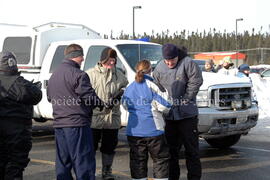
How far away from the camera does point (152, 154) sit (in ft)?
18.0

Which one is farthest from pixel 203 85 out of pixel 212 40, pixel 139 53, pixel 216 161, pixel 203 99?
pixel 212 40

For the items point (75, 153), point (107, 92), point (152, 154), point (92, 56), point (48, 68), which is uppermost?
point (92, 56)

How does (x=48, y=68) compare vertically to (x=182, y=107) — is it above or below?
above

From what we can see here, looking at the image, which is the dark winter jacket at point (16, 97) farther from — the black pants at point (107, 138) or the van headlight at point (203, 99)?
the van headlight at point (203, 99)

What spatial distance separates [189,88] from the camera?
19.3ft

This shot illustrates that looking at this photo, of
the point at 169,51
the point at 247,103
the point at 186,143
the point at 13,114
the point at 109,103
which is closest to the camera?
the point at 13,114

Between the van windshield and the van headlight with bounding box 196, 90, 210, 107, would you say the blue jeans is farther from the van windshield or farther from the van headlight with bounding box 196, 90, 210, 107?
the van windshield

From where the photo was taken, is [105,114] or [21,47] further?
[21,47]

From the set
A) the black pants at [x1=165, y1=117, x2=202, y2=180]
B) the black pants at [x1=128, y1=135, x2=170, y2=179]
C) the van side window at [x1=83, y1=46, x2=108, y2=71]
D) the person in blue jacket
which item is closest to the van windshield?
the van side window at [x1=83, y1=46, x2=108, y2=71]

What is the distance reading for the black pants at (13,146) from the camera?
5184 millimetres

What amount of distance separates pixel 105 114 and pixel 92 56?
270 cm

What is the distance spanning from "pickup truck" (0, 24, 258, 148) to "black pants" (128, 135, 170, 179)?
2078mm

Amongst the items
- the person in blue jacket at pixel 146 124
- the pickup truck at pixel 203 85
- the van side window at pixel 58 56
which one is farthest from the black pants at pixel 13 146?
the van side window at pixel 58 56

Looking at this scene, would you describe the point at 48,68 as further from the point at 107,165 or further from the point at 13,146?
the point at 13,146
